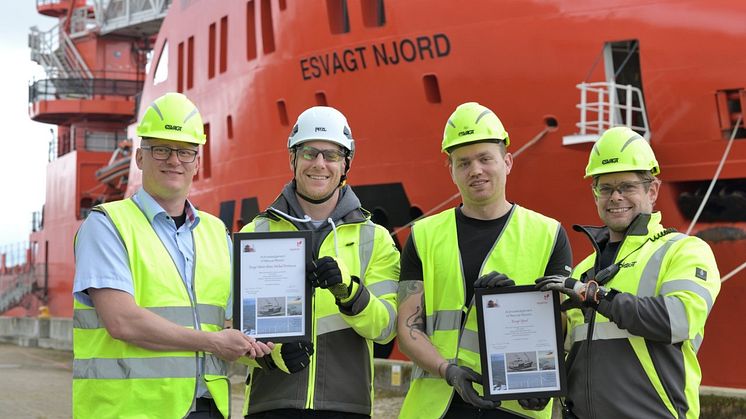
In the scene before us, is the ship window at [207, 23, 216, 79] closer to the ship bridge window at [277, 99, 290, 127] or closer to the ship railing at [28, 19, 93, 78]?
the ship bridge window at [277, 99, 290, 127]

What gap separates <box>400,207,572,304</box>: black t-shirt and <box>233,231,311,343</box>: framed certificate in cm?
58

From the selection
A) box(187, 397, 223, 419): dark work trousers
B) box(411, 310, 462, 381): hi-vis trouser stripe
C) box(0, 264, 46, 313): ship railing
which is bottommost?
box(187, 397, 223, 419): dark work trousers

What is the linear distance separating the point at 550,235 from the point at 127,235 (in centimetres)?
186

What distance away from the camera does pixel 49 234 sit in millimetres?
34469

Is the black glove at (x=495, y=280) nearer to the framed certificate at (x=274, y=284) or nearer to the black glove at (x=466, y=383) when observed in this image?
the black glove at (x=466, y=383)

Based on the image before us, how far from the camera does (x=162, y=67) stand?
21.7 meters

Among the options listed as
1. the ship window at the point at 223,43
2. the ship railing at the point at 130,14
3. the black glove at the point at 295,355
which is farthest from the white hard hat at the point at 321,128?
the ship railing at the point at 130,14

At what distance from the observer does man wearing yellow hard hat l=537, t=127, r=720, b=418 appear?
4582 millimetres

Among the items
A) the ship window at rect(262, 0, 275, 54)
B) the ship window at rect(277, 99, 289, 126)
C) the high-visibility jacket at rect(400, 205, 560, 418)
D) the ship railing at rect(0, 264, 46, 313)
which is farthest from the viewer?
the ship railing at rect(0, 264, 46, 313)

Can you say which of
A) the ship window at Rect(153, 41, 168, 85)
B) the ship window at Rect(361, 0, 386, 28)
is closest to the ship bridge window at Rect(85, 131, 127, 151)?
the ship window at Rect(153, 41, 168, 85)

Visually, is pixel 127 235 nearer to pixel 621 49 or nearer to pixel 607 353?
pixel 607 353

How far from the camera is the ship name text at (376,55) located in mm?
→ 12375

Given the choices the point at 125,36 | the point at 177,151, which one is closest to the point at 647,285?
the point at 177,151

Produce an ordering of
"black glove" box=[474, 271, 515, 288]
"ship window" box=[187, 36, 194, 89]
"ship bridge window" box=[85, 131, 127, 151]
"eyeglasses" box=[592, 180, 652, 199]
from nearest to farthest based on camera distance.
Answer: "black glove" box=[474, 271, 515, 288]
"eyeglasses" box=[592, 180, 652, 199]
"ship window" box=[187, 36, 194, 89]
"ship bridge window" box=[85, 131, 127, 151]
